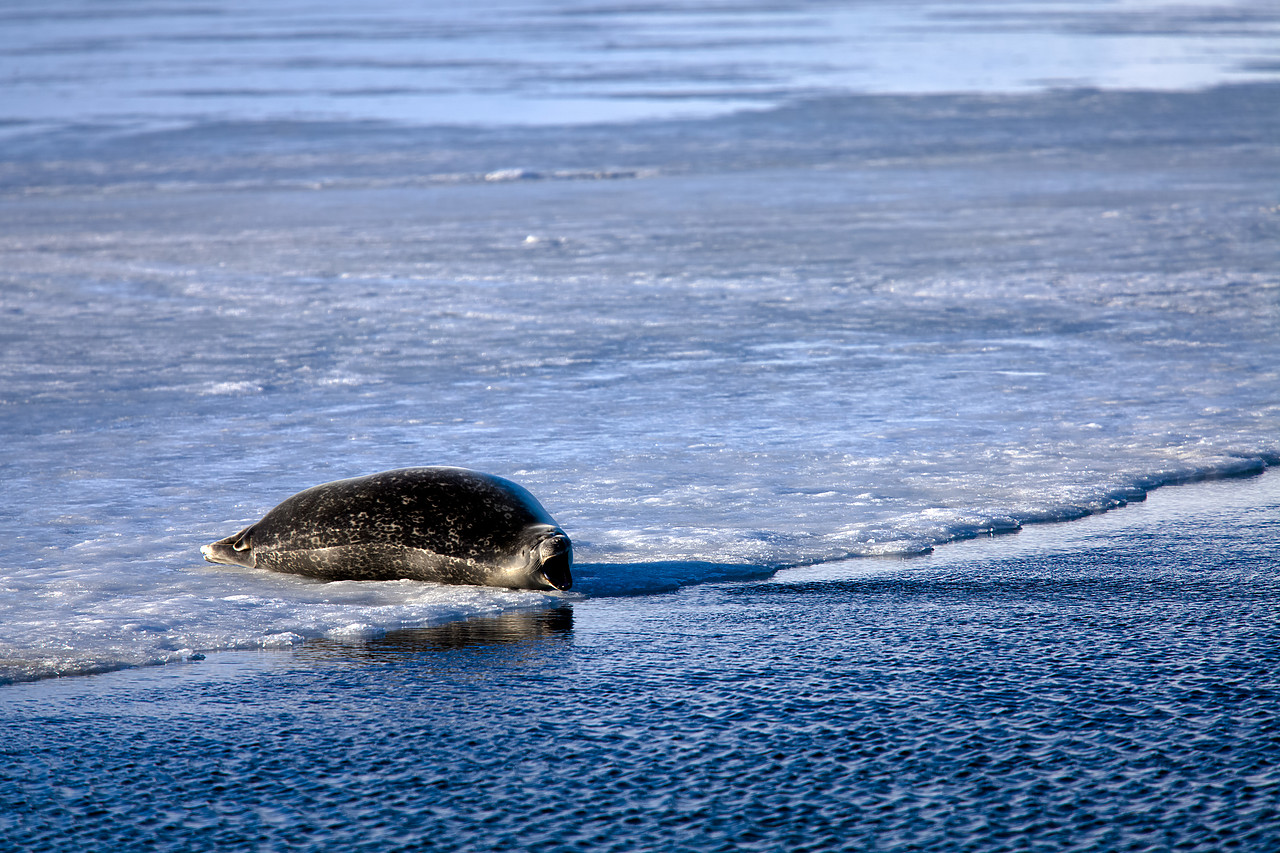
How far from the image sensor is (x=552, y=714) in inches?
125

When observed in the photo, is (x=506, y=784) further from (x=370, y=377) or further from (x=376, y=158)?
(x=376, y=158)

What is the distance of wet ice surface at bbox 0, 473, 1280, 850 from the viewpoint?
263 centimetres

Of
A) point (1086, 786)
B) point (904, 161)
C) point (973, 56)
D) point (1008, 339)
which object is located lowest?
point (1086, 786)

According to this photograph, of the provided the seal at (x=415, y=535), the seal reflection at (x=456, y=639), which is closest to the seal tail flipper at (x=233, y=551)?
the seal at (x=415, y=535)

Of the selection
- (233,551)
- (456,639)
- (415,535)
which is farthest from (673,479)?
(456,639)

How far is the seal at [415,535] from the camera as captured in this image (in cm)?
421

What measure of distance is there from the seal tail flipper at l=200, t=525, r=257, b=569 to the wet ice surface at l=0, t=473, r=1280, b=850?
901mm

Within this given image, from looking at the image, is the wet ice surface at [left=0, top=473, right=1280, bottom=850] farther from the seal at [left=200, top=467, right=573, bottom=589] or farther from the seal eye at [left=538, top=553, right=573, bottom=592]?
the seal at [left=200, top=467, right=573, bottom=589]

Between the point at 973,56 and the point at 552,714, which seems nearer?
the point at 552,714

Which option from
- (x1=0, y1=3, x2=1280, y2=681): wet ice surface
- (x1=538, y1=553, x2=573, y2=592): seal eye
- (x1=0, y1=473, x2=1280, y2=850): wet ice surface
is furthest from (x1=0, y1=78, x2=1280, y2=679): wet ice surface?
(x1=0, y1=473, x2=1280, y2=850): wet ice surface

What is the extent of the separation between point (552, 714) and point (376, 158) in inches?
680

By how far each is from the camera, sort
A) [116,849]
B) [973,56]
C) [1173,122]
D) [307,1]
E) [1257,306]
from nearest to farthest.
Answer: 1. [116,849]
2. [1257,306]
3. [1173,122]
4. [973,56]
5. [307,1]

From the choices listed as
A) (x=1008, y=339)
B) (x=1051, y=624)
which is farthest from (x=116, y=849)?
(x=1008, y=339)

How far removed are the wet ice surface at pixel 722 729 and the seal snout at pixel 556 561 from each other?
0.09 meters
